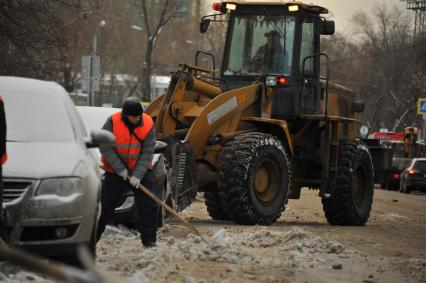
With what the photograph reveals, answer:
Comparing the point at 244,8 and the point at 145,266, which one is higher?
the point at 244,8

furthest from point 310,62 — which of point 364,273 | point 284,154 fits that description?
point 364,273

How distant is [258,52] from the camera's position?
17656mm

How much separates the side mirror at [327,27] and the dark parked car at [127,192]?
12.4 ft

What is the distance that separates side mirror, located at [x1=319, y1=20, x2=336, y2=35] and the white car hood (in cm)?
865

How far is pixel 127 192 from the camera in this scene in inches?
531

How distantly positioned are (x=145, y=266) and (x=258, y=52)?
832cm

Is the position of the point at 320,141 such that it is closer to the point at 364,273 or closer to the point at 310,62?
the point at 310,62

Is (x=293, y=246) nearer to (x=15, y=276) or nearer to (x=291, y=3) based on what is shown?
(x=15, y=276)

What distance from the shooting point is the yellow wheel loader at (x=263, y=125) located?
15.6 meters

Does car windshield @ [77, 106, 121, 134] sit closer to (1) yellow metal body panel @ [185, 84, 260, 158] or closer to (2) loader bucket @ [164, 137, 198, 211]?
(2) loader bucket @ [164, 137, 198, 211]

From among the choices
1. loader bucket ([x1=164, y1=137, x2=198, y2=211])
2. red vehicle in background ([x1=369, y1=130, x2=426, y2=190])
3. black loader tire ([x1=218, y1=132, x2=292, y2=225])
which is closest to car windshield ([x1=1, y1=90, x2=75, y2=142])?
loader bucket ([x1=164, y1=137, x2=198, y2=211])

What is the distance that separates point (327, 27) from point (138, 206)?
7153 millimetres

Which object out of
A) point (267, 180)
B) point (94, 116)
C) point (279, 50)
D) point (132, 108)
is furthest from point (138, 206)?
point (279, 50)

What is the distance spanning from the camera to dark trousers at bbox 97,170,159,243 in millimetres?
11281
